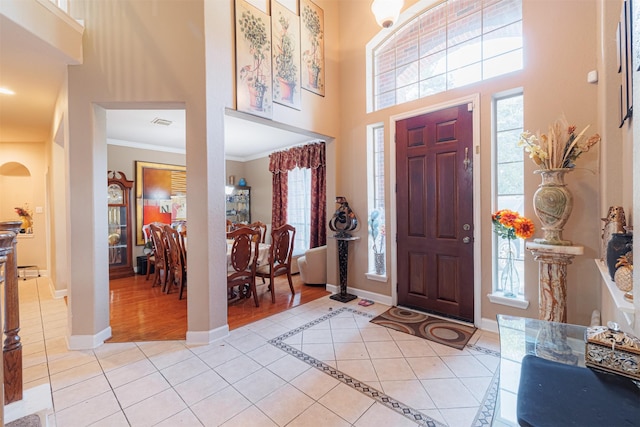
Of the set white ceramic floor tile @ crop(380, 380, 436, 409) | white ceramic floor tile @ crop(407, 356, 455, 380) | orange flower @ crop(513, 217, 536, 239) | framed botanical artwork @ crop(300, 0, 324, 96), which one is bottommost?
white ceramic floor tile @ crop(380, 380, 436, 409)

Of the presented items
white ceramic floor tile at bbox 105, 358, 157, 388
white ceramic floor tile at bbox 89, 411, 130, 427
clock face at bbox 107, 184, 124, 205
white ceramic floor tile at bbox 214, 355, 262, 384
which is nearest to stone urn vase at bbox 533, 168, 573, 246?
white ceramic floor tile at bbox 214, 355, 262, 384

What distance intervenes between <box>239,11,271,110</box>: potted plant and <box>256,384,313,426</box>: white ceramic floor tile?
2650 millimetres

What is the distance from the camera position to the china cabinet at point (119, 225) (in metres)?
5.02

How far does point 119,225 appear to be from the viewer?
16.9 ft

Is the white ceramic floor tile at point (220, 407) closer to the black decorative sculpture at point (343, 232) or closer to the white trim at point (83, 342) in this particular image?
the white trim at point (83, 342)

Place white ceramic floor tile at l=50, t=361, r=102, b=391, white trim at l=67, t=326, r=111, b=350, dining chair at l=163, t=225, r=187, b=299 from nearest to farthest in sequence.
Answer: white ceramic floor tile at l=50, t=361, r=102, b=391
white trim at l=67, t=326, r=111, b=350
dining chair at l=163, t=225, r=187, b=299

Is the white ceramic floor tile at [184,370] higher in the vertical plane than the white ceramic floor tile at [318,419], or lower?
higher

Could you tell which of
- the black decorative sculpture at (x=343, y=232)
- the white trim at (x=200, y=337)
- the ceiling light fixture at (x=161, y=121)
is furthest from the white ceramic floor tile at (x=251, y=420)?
the ceiling light fixture at (x=161, y=121)

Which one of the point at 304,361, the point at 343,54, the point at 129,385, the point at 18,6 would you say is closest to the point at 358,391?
the point at 304,361

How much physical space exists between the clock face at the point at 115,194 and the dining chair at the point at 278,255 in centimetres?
335

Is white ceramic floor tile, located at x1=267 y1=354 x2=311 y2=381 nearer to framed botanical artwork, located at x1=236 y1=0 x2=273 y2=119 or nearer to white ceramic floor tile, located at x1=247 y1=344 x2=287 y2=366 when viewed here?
white ceramic floor tile, located at x1=247 y1=344 x2=287 y2=366

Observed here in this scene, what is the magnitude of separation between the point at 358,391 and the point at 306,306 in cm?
170

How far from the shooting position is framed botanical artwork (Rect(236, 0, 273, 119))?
9.31 feet

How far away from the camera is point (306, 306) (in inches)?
138
